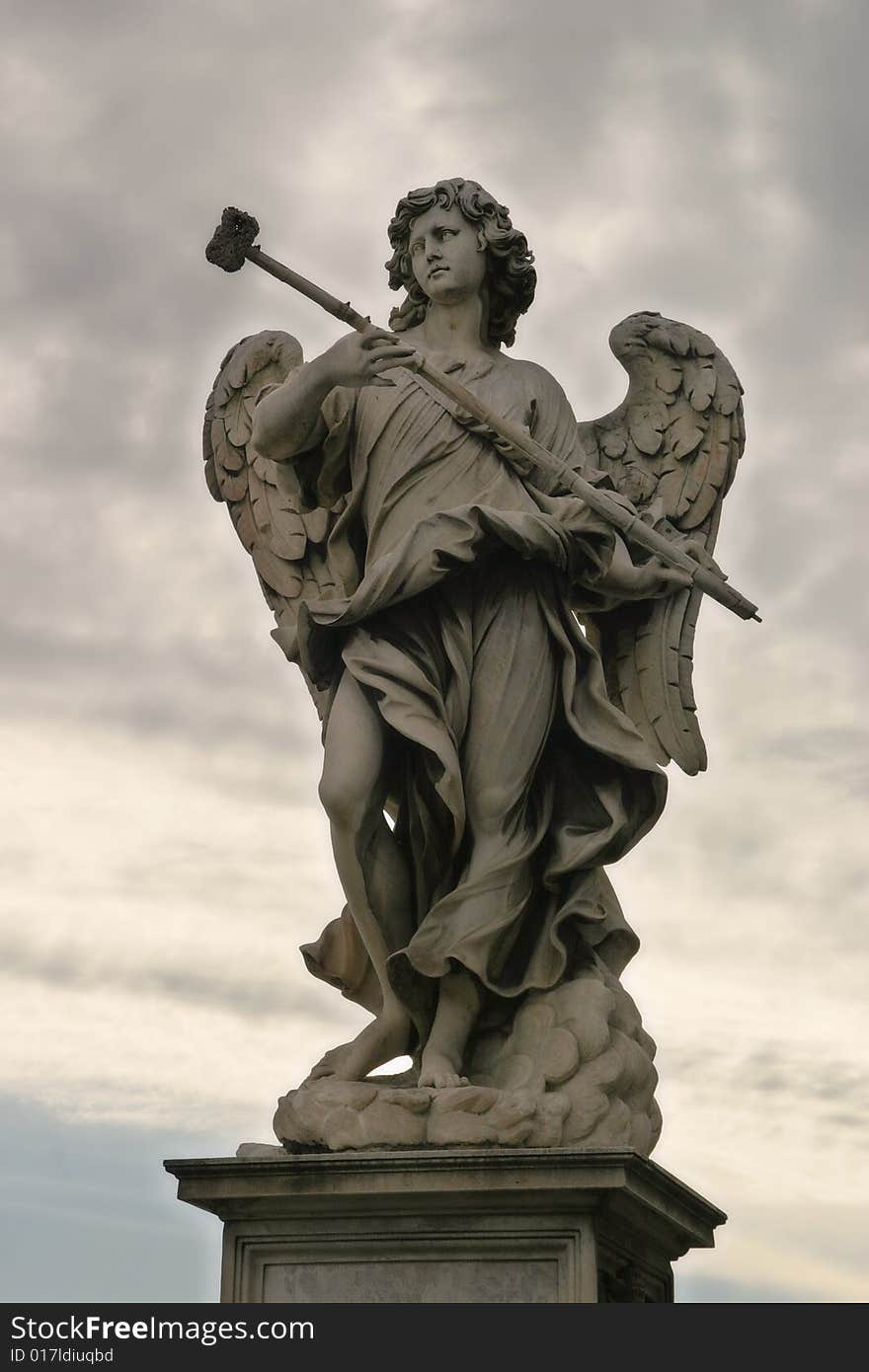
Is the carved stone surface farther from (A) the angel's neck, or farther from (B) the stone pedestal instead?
(A) the angel's neck

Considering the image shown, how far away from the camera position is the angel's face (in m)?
9.86

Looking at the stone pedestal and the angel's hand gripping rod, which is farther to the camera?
the angel's hand gripping rod

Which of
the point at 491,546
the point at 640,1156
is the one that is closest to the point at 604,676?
the point at 491,546

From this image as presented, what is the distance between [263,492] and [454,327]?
1.07 m

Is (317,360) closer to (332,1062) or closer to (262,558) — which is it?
(262,558)

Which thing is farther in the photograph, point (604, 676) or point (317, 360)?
point (604, 676)

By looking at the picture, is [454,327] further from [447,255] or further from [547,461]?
[547,461]

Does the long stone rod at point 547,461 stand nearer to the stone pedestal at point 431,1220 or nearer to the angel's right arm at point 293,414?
the angel's right arm at point 293,414

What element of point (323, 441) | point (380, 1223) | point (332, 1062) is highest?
point (323, 441)

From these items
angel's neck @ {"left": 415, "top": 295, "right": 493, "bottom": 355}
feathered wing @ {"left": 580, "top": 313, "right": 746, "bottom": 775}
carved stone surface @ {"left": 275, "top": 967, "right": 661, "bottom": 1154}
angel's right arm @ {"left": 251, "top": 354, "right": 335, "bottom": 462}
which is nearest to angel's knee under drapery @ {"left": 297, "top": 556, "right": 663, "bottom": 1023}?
carved stone surface @ {"left": 275, "top": 967, "right": 661, "bottom": 1154}

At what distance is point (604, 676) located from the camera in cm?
992

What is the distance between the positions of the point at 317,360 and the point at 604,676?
1789 mm

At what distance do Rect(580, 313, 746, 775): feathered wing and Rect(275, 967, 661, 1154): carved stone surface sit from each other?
119 cm
